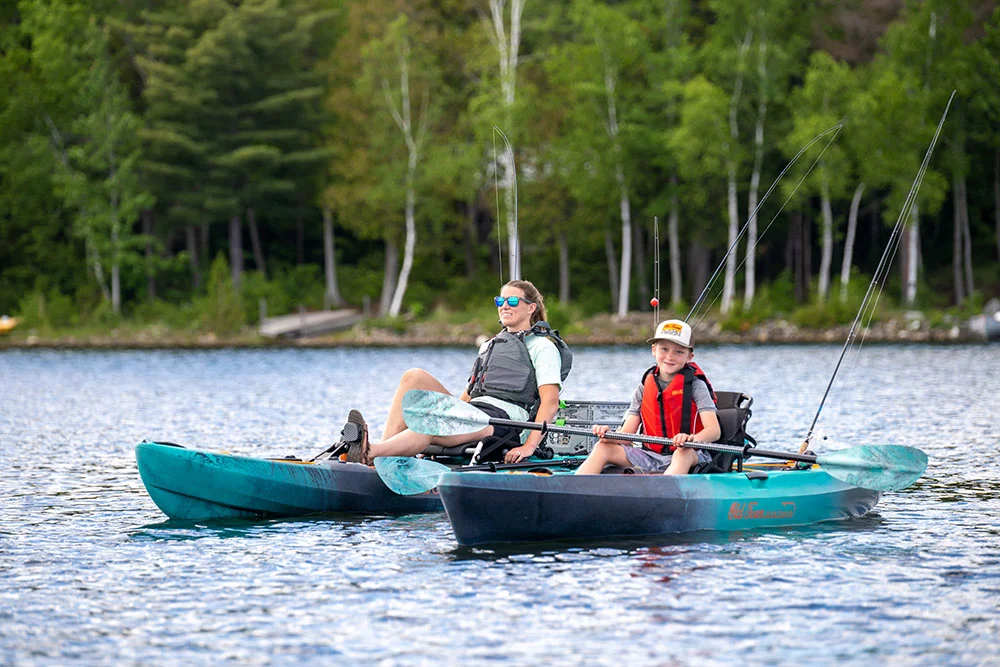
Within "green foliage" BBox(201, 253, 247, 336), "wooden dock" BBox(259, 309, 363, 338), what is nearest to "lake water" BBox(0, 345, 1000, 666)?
"wooden dock" BBox(259, 309, 363, 338)

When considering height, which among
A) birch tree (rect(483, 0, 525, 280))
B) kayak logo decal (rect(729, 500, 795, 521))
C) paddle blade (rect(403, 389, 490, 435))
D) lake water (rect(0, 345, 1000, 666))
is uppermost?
birch tree (rect(483, 0, 525, 280))

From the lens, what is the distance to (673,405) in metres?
9.73

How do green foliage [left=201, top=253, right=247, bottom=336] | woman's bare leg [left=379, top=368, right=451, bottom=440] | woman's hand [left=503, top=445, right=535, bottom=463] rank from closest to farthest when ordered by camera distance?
woman's hand [left=503, top=445, right=535, bottom=463] < woman's bare leg [left=379, top=368, right=451, bottom=440] < green foliage [left=201, top=253, right=247, bottom=336]

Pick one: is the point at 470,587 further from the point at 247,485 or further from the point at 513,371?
the point at 247,485

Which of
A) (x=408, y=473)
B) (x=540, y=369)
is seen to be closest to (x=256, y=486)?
(x=408, y=473)

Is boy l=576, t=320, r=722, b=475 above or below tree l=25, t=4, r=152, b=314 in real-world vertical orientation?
below

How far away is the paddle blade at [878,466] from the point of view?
10281 millimetres

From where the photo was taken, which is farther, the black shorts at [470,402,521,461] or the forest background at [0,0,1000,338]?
the forest background at [0,0,1000,338]

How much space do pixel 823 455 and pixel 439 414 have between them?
116 inches

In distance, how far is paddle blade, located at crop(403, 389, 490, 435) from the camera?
10133mm

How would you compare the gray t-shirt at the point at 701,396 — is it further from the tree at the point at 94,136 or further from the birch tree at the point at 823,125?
the tree at the point at 94,136

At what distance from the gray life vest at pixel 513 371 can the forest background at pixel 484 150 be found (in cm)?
3013

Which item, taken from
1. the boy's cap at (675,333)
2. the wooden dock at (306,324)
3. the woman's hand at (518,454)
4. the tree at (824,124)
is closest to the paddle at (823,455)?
the woman's hand at (518,454)

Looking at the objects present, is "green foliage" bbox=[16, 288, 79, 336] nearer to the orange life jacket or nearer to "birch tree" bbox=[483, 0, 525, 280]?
"birch tree" bbox=[483, 0, 525, 280]
